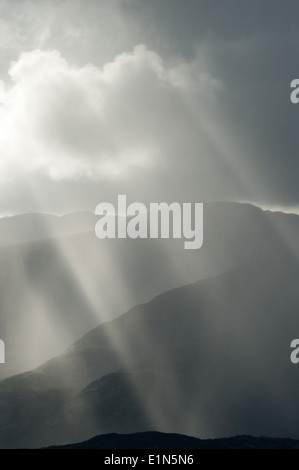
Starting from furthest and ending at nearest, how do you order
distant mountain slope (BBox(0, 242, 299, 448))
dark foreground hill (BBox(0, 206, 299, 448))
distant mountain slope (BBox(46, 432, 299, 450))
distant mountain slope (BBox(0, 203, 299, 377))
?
distant mountain slope (BBox(0, 203, 299, 377)), distant mountain slope (BBox(0, 242, 299, 448)), dark foreground hill (BBox(0, 206, 299, 448)), distant mountain slope (BBox(46, 432, 299, 450))

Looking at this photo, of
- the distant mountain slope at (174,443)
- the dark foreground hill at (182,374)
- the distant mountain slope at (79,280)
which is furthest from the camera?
the distant mountain slope at (79,280)

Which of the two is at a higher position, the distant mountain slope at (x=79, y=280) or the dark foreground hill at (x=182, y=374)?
the distant mountain slope at (x=79, y=280)

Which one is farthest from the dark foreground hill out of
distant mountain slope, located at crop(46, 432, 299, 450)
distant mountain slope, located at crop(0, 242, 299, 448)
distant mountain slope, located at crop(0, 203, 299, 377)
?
distant mountain slope, located at crop(0, 203, 299, 377)

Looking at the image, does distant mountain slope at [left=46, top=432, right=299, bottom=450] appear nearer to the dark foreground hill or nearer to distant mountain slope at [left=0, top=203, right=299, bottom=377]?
the dark foreground hill

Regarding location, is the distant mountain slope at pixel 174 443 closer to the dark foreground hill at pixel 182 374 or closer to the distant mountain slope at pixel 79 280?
the dark foreground hill at pixel 182 374

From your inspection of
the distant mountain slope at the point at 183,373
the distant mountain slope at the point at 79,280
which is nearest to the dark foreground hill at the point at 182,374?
the distant mountain slope at the point at 183,373

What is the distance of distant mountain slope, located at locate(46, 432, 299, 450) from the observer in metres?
46.9

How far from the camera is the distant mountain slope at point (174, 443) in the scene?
1846 inches

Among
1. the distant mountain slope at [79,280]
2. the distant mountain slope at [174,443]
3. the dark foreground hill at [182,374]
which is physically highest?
the distant mountain slope at [79,280]

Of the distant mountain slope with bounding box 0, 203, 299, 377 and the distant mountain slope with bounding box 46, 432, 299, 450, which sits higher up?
the distant mountain slope with bounding box 0, 203, 299, 377

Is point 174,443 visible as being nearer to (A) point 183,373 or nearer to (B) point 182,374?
(B) point 182,374
